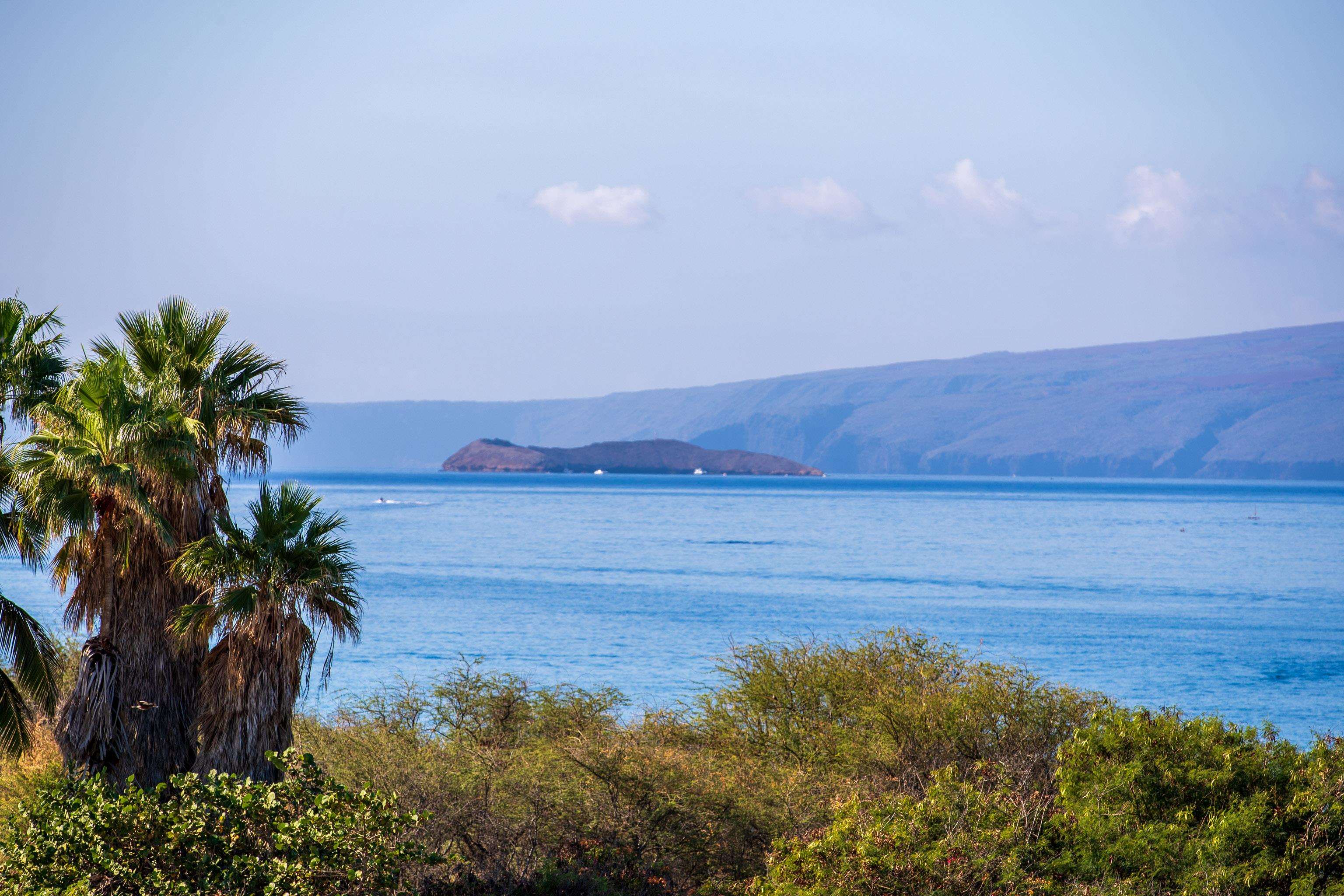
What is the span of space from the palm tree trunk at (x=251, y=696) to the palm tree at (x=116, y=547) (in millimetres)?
854

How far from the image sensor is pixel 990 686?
19.1m

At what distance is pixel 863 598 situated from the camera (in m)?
70.6

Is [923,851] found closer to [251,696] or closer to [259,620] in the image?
[251,696]

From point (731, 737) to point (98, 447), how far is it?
1122 cm

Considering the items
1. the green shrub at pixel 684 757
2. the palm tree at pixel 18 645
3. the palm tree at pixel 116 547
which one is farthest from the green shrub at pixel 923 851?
the palm tree at pixel 18 645

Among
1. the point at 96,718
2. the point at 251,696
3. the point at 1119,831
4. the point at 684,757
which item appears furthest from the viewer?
the point at 684,757

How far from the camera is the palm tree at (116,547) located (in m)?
14.5

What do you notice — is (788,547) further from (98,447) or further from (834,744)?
(98,447)

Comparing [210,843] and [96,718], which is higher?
[96,718]

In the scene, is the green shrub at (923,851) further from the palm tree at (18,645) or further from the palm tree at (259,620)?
the palm tree at (18,645)

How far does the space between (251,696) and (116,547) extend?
2622mm

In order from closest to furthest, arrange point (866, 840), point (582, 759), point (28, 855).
Result: point (28, 855)
point (866, 840)
point (582, 759)

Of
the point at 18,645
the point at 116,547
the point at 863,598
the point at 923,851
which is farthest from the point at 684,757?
the point at 863,598

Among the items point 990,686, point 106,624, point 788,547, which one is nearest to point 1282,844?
point 990,686
